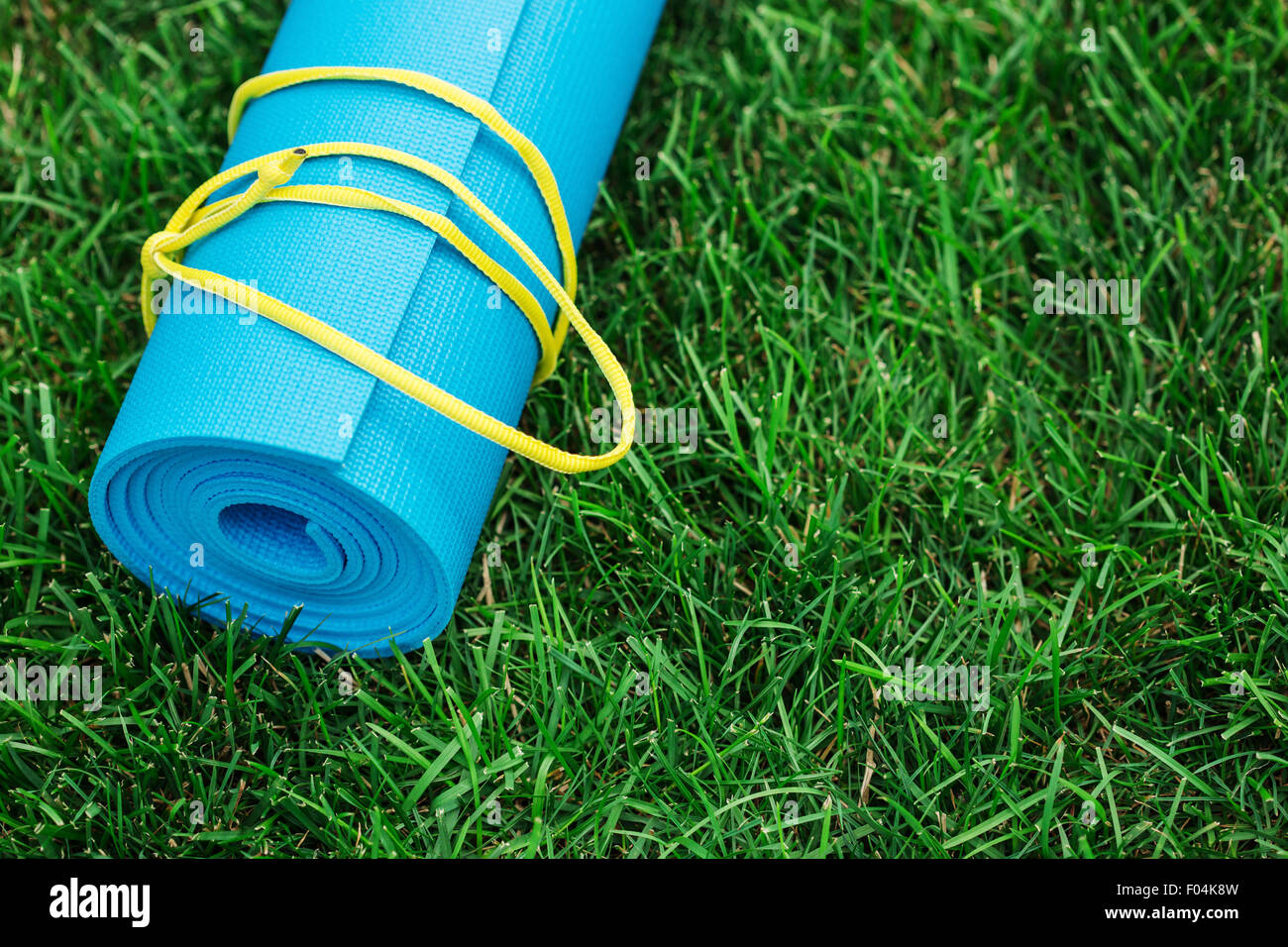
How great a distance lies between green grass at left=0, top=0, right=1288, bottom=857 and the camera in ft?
8.05

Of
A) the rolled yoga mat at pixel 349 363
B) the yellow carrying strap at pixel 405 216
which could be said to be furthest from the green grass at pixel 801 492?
the yellow carrying strap at pixel 405 216

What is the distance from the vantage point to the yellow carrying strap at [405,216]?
7.32 feet

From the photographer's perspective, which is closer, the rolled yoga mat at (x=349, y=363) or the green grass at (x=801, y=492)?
the rolled yoga mat at (x=349, y=363)

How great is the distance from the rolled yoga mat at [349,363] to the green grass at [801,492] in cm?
18

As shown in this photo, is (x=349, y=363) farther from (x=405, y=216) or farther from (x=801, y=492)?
(x=801, y=492)

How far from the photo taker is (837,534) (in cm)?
269

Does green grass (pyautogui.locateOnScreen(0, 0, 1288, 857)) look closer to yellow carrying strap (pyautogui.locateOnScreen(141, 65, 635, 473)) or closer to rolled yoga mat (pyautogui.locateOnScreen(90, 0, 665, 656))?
rolled yoga mat (pyautogui.locateOnScreen(90, 0, 665, 656))

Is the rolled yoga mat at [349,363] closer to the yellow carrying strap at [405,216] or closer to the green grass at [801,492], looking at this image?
the yellow carrying strap at [405,216]

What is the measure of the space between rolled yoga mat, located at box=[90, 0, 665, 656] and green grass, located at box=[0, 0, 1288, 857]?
0.59ft

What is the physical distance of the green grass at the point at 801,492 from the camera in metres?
2.46
